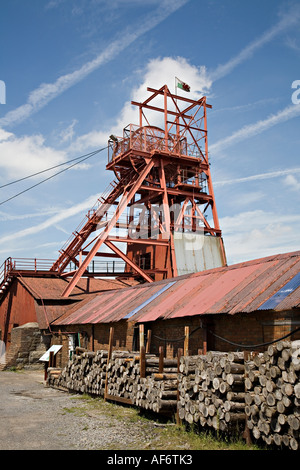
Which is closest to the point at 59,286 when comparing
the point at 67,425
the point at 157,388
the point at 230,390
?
the point at 67,425

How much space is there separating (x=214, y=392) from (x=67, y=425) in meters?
3.77

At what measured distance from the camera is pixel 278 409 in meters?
6.95

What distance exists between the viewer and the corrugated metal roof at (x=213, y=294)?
10.9 m

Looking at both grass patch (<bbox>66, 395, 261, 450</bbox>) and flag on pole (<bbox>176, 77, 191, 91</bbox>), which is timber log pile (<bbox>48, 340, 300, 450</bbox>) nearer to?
grass patch (<bbox>66, 395, 261, 450</bbox>)

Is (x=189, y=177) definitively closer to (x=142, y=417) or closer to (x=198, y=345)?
(x=198, y=345)

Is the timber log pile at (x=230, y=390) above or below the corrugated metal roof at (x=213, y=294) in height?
below

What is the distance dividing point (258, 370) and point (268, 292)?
10.7ft

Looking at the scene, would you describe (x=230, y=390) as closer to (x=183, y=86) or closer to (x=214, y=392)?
(x=214, y=392)

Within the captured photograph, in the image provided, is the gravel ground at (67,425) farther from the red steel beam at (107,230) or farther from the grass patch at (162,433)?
the red steel beam at (107,230)

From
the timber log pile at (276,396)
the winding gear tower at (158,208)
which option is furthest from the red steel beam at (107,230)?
the timber log pile at (276,396)

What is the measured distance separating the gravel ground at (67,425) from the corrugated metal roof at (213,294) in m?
3.26

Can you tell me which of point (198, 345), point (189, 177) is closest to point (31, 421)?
point (198, 345)

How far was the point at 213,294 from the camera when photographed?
42.7 feet

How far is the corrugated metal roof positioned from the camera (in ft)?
35.8
